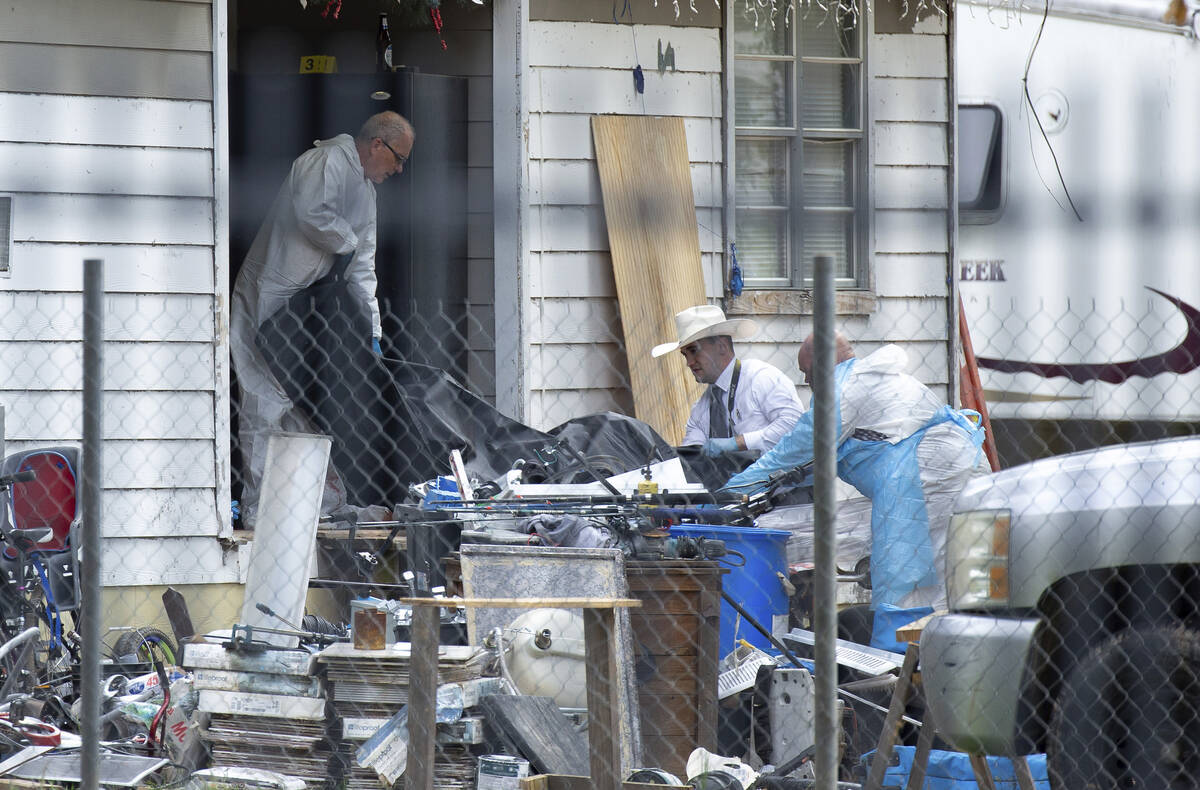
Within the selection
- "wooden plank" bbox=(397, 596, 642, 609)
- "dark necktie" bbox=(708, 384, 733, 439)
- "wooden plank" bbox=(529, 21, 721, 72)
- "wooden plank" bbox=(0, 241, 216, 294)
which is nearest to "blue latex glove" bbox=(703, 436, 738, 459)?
"dark necktie" bbox=(708, 384, 733, 439)

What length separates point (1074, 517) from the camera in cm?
391

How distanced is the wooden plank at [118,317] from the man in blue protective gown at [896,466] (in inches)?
118

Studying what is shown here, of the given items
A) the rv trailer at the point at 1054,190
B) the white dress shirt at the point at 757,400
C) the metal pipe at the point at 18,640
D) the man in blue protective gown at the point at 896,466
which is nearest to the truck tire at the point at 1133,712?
the man in blue protective gown at the point at 896,466

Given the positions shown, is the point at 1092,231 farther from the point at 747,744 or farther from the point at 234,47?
the point at 234,47

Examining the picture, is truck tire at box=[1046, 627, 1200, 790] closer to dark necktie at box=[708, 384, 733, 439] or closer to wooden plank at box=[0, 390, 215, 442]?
dark necktie at box=[708, 384, 733, 439]

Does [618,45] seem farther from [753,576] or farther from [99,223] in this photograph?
[753,576]

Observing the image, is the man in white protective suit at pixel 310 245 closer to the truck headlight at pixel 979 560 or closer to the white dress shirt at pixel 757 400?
the white dress shirt at pixel 757 400

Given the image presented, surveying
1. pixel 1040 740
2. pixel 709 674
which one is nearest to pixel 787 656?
pixel 709 674

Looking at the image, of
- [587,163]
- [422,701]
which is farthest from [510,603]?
[587,163]

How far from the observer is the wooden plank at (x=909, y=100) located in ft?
28.0

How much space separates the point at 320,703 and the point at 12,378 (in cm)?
321

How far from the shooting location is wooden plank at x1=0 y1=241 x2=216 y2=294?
7.14 m

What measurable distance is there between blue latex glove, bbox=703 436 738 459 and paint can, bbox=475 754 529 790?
275cm

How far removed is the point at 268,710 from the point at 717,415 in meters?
3.32
